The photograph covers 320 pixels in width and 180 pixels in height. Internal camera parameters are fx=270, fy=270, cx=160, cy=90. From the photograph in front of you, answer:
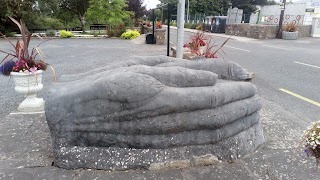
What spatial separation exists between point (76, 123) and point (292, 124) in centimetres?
290

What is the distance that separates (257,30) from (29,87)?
19226mm

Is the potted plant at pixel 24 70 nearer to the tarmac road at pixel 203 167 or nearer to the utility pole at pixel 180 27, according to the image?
the tarmac road at pixel 203 167

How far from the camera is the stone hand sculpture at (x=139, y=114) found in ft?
7.94

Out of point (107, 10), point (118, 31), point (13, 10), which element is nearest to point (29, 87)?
point (118, 31)

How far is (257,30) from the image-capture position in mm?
20234

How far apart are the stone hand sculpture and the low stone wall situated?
62.5 feet

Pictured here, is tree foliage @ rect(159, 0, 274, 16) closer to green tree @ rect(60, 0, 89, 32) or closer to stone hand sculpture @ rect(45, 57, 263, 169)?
green tree @ rect(60, 0, 89, 32)

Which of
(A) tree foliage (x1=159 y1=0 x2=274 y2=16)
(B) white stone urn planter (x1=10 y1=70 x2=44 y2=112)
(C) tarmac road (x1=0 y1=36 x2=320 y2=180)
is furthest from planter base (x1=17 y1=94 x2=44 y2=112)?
(A) tree foliage (x1=159 y1=0 x2=274 y2=16)

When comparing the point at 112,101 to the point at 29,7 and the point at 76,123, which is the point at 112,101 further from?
the point at 29,7

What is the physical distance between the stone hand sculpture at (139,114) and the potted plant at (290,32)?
63.1 ft

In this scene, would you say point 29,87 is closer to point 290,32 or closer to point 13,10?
point 290,32

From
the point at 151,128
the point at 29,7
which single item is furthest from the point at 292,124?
Result: the point at 29,7

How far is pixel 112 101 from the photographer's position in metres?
2.42

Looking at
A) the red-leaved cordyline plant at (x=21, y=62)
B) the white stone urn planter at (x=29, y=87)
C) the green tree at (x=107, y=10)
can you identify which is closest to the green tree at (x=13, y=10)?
the green tree at (x=107, y=10)
